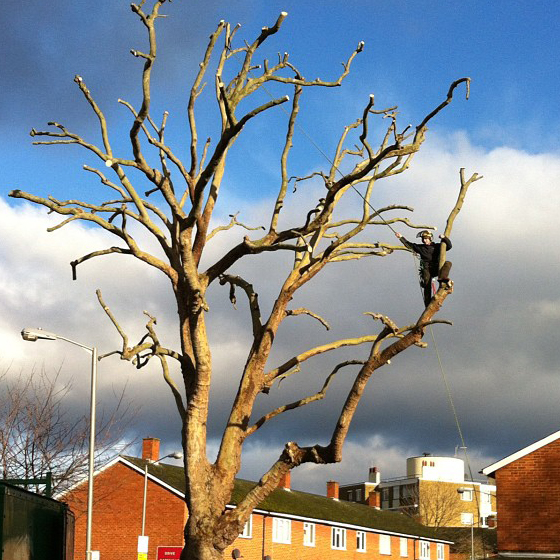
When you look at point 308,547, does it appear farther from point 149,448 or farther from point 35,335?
point 35,335

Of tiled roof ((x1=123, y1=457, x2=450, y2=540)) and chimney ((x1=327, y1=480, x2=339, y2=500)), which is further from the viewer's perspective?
chimney ((x1=327, y1=480, x2=339, y2=500))

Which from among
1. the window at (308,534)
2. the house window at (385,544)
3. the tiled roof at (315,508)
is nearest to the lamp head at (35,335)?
the tiled roof at (315,508)

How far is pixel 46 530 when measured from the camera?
13367 mm

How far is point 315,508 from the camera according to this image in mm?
55156

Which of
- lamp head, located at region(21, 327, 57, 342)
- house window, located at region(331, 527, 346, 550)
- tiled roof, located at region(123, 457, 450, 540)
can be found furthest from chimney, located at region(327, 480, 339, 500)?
lamp head, located at region(21, 327, 57, 342)

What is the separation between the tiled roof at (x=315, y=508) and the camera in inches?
1849

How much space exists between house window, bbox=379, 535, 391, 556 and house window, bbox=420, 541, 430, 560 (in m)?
4.65

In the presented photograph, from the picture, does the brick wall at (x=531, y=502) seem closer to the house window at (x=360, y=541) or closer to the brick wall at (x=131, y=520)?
the brick wall at (x=131, y=520)

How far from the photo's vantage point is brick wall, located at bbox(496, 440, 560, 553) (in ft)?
94.6

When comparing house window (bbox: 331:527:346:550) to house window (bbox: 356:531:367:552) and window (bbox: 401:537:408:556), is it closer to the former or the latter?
house window (bbox: 356:531:367:552)

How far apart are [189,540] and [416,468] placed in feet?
324

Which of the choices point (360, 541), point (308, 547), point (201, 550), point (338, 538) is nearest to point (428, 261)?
point (201, 550)

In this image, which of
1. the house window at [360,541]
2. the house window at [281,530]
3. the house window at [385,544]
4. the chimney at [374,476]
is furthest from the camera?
the chimney at [374,476]

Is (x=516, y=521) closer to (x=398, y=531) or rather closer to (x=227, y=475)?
(x=227, y=475)
